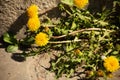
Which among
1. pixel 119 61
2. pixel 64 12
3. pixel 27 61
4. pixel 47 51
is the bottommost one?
pixel 27 61

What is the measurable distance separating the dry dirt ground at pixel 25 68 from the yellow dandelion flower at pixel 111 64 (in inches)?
8.4

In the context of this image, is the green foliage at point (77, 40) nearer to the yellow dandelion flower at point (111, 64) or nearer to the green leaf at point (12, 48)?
the green leaf at point (12, 48)

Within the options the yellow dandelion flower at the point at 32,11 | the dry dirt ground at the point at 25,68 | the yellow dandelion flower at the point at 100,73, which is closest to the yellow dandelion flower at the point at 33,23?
the yellow dandelion flower at the point at 32,11

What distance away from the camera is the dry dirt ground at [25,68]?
2.64 m

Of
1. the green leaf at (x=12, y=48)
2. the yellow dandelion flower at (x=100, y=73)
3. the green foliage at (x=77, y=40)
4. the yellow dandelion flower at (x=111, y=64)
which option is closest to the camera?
the yellow dandelion flower at (x=111, y=64)

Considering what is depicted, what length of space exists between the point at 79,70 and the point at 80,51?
0.61 ft

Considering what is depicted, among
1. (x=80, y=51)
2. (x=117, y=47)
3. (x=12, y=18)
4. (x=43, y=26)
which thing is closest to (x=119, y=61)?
(x=117, y=47)

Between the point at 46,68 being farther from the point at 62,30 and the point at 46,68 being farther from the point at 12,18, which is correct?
the point at 12,18

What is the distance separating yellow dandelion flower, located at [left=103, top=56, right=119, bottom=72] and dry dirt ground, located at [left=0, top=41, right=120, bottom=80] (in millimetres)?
213

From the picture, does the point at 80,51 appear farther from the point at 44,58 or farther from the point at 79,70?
the point at 44,58

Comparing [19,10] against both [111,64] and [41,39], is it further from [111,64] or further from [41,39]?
[111,64]

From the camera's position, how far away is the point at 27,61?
9.12ft

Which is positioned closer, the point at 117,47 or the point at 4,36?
the point at 117,47

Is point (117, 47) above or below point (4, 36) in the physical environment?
above
